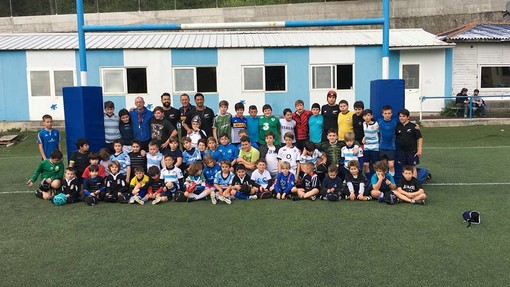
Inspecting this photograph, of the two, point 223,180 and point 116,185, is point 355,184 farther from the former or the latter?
point 116,185

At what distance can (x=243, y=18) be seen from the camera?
2270cm

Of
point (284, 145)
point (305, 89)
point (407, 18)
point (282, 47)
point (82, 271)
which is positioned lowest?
point (82, 271)

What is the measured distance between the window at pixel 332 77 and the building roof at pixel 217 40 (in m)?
0.77

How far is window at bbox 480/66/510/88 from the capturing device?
17219 mm

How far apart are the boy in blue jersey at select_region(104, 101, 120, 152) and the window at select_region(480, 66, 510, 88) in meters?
14.4

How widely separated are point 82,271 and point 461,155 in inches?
351

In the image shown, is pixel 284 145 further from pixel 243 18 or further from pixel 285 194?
pixel 243 18

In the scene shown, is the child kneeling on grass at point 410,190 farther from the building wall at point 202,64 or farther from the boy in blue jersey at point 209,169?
the building wall at point 202,64

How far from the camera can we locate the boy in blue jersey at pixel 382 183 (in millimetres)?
6411

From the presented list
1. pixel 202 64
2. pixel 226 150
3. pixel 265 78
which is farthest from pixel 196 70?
pixel 226 150

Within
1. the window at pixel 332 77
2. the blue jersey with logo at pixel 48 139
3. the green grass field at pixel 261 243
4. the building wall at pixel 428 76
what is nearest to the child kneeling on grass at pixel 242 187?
the green grass field at pixel 261 243

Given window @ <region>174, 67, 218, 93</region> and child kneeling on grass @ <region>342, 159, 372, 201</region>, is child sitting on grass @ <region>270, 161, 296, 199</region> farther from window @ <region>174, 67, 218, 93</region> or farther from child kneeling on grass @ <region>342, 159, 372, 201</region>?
window @ <region>174, 67, 218, 93</region>

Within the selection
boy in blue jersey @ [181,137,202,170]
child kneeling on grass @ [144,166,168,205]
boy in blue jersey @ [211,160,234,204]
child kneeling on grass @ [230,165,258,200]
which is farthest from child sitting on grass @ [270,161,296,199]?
child kneeling on grass @ [144,166,168,205]

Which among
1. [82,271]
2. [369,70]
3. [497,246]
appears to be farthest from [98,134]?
[369,70]
